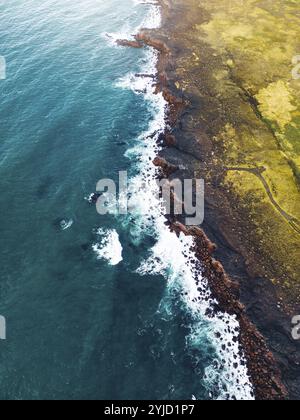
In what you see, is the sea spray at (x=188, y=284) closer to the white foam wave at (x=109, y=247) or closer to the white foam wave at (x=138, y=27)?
the white foam wave at (x=109, y=247)

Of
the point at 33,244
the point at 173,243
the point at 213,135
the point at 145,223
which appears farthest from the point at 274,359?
the point at 213,135

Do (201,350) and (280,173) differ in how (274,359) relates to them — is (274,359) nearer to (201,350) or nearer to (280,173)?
(201,350)

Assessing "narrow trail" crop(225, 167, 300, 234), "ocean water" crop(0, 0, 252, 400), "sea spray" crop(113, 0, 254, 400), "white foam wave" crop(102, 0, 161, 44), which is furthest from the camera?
"white foam wave" crop(102, 0, 161, 44)

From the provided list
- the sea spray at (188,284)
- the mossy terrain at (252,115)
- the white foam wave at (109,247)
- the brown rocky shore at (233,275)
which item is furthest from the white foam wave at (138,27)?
the white foam wave at (109,247)

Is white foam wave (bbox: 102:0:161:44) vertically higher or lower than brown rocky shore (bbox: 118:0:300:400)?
higher

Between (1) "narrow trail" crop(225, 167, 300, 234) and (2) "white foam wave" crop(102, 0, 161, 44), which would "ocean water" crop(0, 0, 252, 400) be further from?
(2) "white foam wave" crop(102, 0, 161, 44)

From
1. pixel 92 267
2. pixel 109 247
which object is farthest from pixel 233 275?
pixel 92 267

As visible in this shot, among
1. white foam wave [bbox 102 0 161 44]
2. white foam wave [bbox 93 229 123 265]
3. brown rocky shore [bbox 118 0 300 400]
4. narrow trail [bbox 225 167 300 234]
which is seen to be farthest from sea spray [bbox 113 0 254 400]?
white foam wave [bbox 102 0 161 44]
